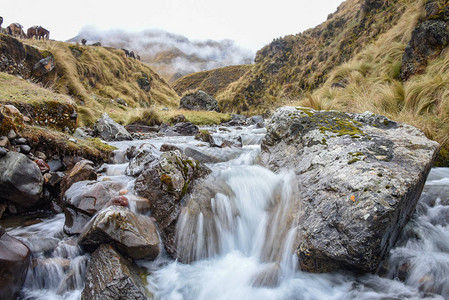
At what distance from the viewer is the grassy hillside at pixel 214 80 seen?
5059 centimetres

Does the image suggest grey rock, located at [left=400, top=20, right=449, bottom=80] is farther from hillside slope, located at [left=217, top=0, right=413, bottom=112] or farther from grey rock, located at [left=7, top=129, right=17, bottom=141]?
grey rock, located at [left=7, top=129, right=17, bottom=141]

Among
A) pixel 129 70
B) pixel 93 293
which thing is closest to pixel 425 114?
pixel 93 293

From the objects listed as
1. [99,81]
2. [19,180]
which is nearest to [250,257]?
[19,180]

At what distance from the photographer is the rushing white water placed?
6.45 feet

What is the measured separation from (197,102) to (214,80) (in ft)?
102

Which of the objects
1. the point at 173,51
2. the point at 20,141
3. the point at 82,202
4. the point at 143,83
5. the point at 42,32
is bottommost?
the point at 82,202

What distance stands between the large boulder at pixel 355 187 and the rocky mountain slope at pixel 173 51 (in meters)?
90.7

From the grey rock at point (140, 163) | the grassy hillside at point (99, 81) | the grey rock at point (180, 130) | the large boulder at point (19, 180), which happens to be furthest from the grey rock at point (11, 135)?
the grey rock at point (180, 130)

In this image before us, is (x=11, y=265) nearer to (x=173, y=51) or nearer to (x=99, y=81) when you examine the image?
(x=99, y=81)

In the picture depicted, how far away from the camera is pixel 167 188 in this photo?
116 inches

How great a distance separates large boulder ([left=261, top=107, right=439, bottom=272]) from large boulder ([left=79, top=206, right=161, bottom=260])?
1.70 meters

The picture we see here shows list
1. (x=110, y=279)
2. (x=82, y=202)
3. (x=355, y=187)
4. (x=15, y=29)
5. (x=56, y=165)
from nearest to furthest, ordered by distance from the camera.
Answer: (x=110, y=279)
(x=355, y=187)
(x=82, y=202)
(x=56, y=165)
(x=15, y=29)

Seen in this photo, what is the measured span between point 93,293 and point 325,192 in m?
2.54

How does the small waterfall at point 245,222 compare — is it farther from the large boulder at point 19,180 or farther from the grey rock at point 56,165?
the grey rock at point 56,165
